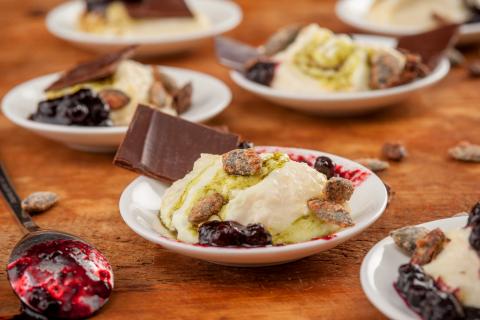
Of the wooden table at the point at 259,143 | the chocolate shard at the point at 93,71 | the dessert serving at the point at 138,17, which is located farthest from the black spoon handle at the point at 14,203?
the dessert serving at the point at 138,17

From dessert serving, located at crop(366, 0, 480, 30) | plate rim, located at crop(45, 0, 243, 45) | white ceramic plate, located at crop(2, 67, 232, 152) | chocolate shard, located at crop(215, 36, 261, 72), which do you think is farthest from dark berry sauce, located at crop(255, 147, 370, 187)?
dessert serving, located at crop(366, 0, 480, 30)

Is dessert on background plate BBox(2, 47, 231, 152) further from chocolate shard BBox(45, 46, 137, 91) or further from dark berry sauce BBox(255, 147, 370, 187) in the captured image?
dark berry sauce BBox(255, 147, 370, 187)

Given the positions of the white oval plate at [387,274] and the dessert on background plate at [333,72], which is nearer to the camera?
the white oval plate at [387,274]

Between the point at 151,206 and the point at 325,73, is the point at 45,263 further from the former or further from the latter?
the point at 325,73

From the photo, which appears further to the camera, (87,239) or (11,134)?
(11,134)

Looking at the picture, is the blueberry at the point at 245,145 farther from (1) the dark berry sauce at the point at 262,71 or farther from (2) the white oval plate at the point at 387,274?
(1) the dark berry sauce at the point at 262,71

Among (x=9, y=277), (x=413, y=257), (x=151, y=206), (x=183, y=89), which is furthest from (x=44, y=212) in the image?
(x=413, y=257)

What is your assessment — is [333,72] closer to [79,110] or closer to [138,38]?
[79,110]
